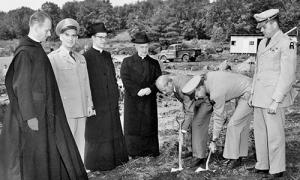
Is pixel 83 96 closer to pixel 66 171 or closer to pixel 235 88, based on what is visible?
pixel 66 171

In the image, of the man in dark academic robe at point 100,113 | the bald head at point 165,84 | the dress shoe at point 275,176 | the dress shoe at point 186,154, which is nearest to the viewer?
the dress shoe at point 275,176

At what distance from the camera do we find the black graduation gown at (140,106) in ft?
17.3

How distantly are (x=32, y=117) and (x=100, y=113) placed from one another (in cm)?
141

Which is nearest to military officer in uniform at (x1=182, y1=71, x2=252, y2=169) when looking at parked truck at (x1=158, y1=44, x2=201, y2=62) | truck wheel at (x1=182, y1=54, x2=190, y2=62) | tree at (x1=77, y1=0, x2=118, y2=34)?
parked truck at (x1=158, y1=44, x2=201, y2=62)

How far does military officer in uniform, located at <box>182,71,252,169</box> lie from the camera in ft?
13.7

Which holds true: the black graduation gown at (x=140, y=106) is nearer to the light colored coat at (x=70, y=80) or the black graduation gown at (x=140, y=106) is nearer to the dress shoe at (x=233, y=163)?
the light colored coat at (x=70, y=80)

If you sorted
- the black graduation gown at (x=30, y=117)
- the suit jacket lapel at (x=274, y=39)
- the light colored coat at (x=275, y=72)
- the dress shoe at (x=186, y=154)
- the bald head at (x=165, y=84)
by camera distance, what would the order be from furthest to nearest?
1. the dress shoe at (x=186, y=154)
2. the bald head at (x=165, y=84)
3. the suit jacket lapel at (x=274, y=39)
4. the light colored coat at (x=275, y=72)
5. the black graduation gown at (x=30, y=117)

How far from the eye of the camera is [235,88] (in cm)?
446

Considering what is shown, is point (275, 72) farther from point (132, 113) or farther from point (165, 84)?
point (132, 113)

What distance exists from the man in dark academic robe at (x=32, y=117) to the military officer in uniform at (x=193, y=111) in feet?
4.50

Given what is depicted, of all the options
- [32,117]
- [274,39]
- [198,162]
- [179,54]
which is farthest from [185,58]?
[32,117]

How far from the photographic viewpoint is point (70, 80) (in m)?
4.29

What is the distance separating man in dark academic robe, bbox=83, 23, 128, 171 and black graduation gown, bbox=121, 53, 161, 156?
1.40 ft

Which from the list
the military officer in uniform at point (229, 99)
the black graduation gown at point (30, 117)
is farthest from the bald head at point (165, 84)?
the black graduation gown at point (30, 117)
